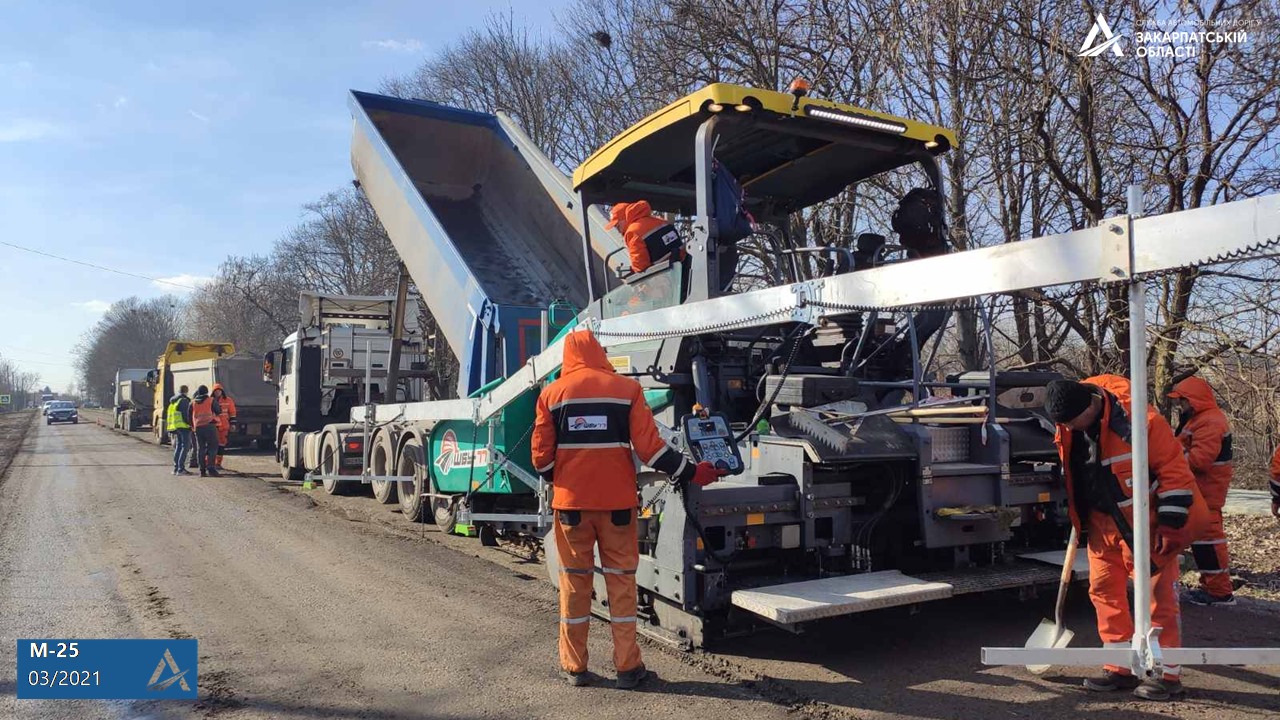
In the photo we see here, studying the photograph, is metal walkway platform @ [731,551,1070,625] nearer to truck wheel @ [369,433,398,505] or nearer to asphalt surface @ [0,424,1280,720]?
asphalt surface @ [0,424,1280,720]

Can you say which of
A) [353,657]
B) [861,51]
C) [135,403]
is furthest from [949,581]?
[135,403]

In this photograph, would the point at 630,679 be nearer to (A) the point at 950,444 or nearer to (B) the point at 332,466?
(A) the point at 950,444

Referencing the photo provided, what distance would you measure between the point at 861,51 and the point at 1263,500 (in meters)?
6.43

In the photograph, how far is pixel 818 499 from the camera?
14.5 feet

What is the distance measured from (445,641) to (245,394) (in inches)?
703

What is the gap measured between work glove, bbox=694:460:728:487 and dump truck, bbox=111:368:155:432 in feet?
103

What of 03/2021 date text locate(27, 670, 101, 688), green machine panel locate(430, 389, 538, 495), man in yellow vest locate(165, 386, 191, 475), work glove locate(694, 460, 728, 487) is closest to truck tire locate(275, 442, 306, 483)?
man in yellow vest locate(165, 386, 191, 475)

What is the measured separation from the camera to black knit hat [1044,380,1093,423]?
384 centimetres

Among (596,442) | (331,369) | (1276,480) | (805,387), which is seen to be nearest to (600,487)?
(596,442)

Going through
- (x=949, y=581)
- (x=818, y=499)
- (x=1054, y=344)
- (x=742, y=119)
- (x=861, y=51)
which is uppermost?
(x=861, y=51)

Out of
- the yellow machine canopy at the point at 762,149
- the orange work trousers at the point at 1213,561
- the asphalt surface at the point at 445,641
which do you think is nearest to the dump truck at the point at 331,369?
the asphalt surface at the point at 445,641

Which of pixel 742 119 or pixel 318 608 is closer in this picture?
pixel 742 119

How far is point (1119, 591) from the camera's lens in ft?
12.5

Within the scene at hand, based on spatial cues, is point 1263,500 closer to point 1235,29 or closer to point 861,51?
point 1235,29
